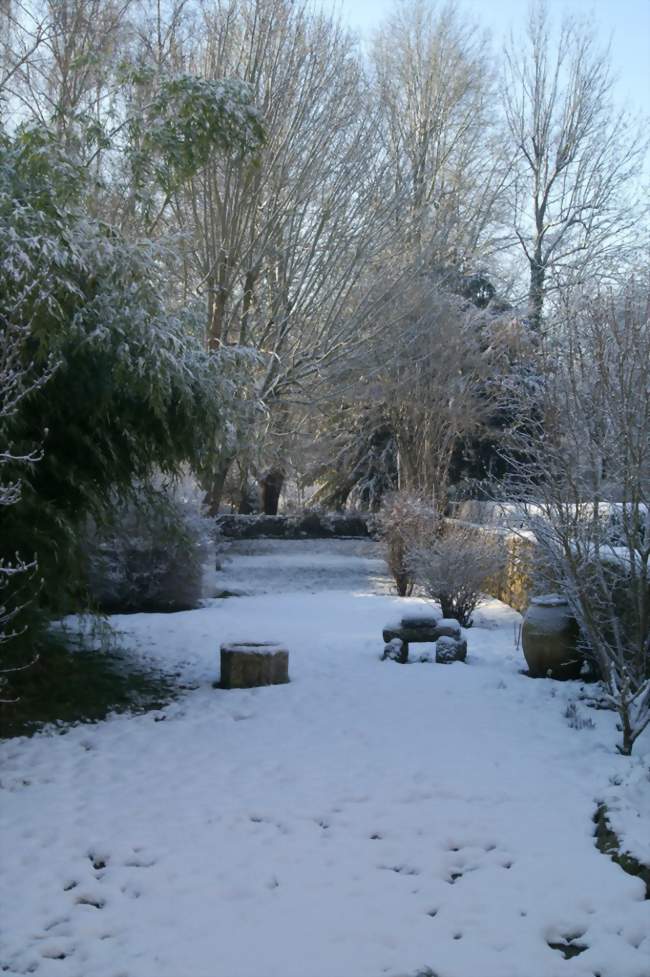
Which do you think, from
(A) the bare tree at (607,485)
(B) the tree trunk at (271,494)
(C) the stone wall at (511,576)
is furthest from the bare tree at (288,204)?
(B) the tree trunk at (271,494)

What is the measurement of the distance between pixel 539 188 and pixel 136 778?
18.3 m

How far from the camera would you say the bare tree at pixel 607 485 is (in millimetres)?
4875

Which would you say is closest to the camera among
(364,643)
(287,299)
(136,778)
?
(136,778)

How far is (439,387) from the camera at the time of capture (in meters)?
14.8

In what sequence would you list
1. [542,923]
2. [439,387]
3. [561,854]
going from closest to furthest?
[542,923]
[561,854]
[439,387]

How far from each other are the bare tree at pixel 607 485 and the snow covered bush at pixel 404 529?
531 centimetres

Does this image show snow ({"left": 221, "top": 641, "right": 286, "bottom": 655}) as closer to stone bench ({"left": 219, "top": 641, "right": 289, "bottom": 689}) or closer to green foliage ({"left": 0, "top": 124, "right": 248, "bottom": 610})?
stone bench ({"left": 219, "top": 641, "right": 289, "bottom": 689})

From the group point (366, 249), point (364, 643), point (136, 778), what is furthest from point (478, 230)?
point (136, 778)

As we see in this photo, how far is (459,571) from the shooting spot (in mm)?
9117

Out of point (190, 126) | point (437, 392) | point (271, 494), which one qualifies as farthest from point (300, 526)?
point (190, 126)

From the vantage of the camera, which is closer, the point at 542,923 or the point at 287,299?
the point at 542,923

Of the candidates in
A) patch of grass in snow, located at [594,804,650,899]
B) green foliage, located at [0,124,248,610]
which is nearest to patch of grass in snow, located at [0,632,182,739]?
green foliage, located at [0,124,248,610]

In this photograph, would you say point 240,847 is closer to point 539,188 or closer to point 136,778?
point 136,778

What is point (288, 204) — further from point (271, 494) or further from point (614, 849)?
point (271, 494)
